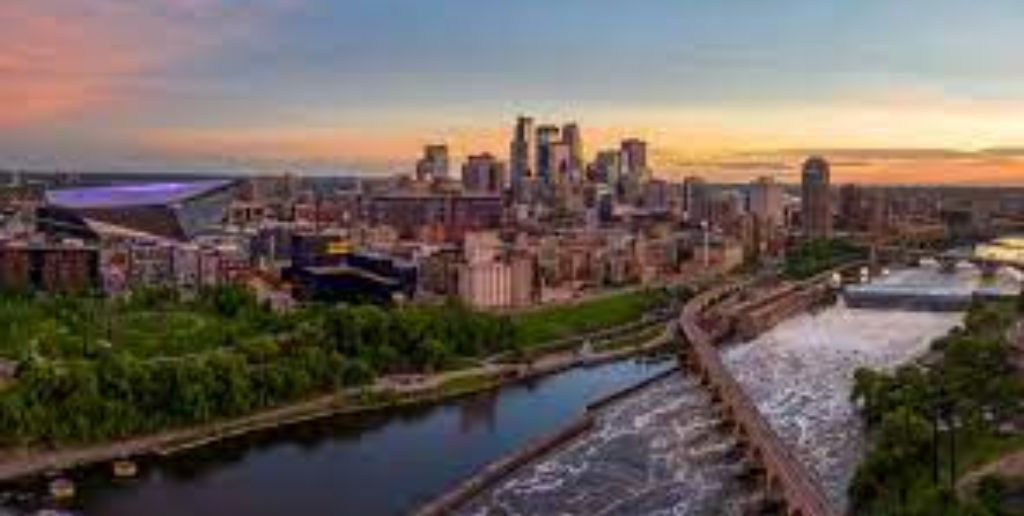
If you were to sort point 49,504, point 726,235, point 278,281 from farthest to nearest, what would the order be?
point 726,235
point 278,281
point 49,504

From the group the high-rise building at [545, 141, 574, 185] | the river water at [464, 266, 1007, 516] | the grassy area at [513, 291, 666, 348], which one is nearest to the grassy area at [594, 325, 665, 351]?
the grassy area at [513, 291, 666, 348]

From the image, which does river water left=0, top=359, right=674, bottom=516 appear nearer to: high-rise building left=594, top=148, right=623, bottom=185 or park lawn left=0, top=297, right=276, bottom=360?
park lawn left=0, top=297, right=276, bottom=360

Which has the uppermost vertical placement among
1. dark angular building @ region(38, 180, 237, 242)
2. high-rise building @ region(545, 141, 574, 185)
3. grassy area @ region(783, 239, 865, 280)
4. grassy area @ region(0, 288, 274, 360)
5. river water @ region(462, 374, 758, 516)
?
high-rise building @ region(545, 141, 574, 185)

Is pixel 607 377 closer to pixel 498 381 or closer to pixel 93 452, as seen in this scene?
pixel 498 381

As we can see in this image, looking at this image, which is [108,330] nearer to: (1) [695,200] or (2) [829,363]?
(2) [829,363]

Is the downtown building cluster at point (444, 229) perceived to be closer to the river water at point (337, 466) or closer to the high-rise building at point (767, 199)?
the high-rise building at point (767, 199)

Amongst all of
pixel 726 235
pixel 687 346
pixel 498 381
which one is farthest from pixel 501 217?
pixel 498 381
